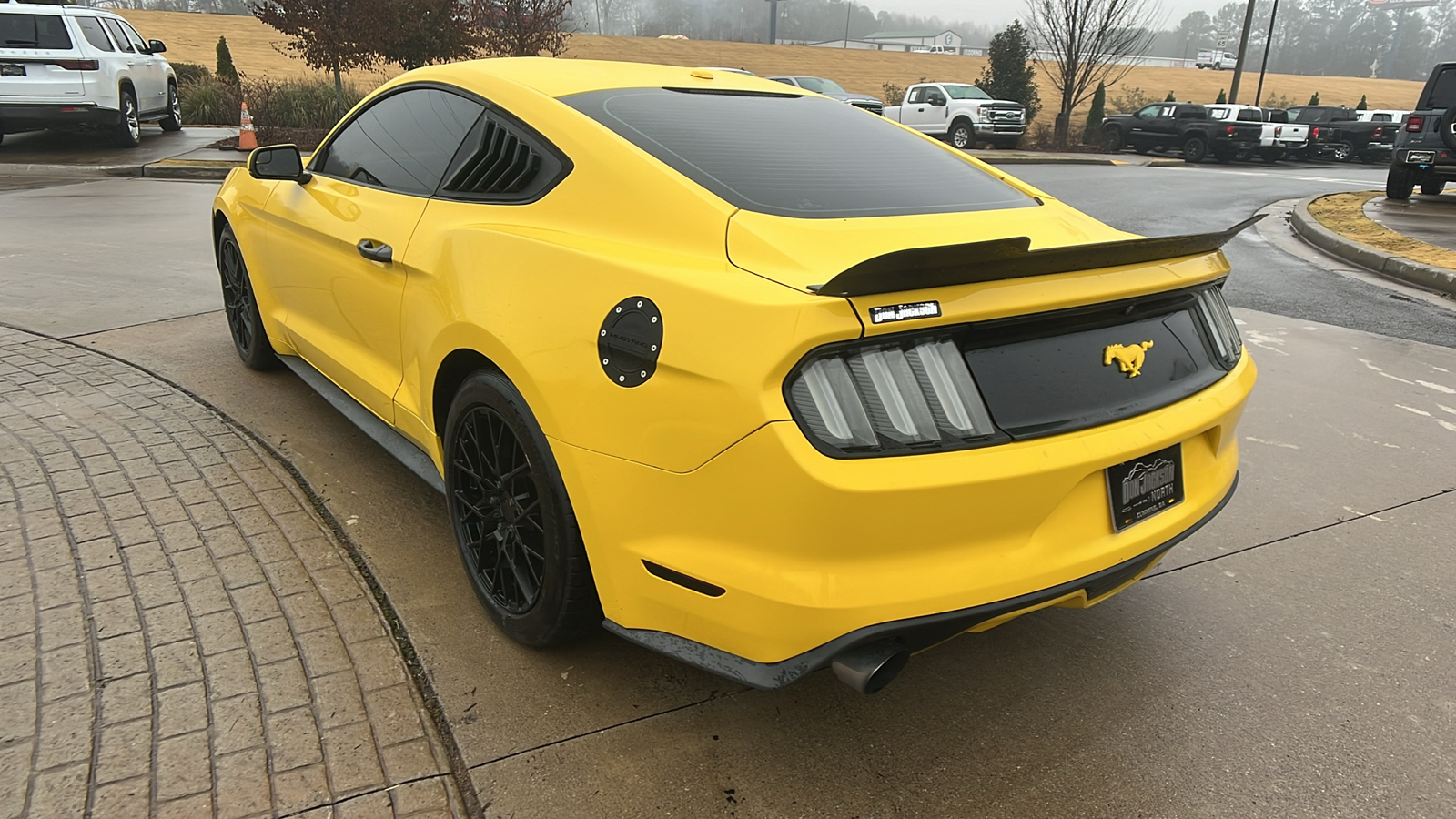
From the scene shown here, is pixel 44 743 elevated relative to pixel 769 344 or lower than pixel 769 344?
lower

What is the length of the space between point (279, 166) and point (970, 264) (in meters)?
3.01

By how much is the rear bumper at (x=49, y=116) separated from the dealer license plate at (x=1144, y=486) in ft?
52.1

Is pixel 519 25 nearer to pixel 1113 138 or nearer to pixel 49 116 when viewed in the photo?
pixel 49 116

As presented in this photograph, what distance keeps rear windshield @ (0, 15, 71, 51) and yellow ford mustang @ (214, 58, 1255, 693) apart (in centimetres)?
1390

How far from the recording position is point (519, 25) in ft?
64.3

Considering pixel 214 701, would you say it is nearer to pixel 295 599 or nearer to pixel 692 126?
pixel 295 599

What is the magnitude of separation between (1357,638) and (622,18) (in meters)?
144

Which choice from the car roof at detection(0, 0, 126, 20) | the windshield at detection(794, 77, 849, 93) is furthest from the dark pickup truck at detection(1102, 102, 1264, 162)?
the car roof at detection(0, 0, 126, 20)

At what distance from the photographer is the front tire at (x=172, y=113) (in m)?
17.5

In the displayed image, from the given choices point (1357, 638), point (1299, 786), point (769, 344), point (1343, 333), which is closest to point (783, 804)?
point (769, 344)

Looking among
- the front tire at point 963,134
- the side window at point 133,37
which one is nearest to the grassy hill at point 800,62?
the front tire at point 963,134

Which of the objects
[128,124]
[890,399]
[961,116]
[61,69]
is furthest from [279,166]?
[961,116]

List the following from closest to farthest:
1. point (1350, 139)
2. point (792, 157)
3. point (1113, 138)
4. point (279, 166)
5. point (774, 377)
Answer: point (774, 377), point (792, 157), point (279, 166), point (1350, 139), point (1113, 138)

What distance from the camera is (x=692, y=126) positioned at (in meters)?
2.71
